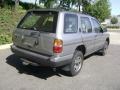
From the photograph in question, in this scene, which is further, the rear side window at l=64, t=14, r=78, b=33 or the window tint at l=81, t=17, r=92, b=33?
the window tint at l=81, t=17, r=92, b=33

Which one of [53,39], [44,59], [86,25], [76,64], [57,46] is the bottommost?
[76,64]

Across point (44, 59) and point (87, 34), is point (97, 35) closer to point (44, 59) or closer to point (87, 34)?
point (87, 34)

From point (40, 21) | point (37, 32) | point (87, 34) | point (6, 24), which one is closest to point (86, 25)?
point (87, 34)

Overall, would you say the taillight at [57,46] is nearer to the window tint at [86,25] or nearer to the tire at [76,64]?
the tire at [76,64]

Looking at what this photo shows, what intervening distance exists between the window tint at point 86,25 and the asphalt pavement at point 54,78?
1330 millimetres

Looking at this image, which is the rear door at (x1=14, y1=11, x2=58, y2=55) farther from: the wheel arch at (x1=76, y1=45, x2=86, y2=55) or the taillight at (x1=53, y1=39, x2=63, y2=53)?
the wheel arch at (x1=76, y1=45, x2=86, y2=55)

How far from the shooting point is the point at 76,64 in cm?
677

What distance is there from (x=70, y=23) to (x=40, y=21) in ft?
2.82

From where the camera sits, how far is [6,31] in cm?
1195

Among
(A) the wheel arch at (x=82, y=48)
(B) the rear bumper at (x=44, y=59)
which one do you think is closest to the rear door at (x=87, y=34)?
(A) the wheel arch at (x=82, y=48)

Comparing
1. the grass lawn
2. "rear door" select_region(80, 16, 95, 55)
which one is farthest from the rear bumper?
the grass lawn

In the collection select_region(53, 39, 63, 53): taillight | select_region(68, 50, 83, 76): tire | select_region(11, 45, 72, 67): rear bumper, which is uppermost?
select_region(53, 39, 63, 53): taillight

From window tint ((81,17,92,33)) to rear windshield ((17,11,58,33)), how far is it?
4.16ft

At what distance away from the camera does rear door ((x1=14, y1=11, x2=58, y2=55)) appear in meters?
5.72
